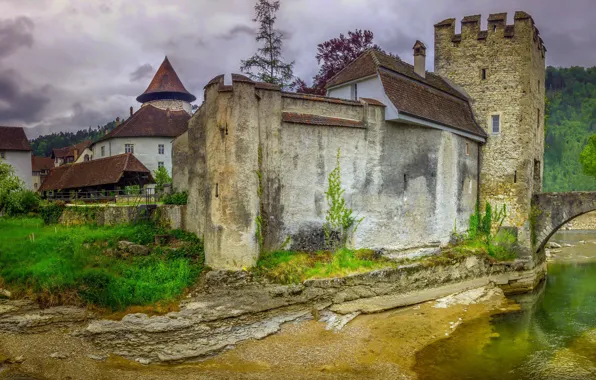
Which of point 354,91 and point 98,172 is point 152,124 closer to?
point 98,172

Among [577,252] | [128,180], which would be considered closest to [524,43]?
[577,252]

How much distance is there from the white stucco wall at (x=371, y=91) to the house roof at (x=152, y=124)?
16.2 metres

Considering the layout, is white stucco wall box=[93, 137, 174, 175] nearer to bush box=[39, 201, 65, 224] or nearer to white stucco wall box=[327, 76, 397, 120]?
bush box=[39, 201, 65, 224]

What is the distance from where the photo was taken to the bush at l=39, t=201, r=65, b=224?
814 inches

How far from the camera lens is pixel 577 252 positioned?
3319cm

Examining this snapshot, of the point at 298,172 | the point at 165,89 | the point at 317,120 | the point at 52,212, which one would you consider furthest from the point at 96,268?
the point at 165,89

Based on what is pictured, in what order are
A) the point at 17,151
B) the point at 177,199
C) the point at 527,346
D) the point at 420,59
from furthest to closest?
the point at 17,151, the point at 420,59, the point at 177,199, the point at 527,346

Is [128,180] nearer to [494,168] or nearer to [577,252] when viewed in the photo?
[494,168]

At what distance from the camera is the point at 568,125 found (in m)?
99.8

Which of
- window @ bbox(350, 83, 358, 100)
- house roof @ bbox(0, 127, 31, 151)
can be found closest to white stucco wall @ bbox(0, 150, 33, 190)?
house roof @ bbox(0, 127, 31, 151)

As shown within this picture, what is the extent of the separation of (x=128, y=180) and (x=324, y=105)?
527 inches

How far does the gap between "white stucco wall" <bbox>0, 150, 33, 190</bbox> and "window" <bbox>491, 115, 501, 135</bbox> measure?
36.0 m

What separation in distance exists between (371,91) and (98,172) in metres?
16.4

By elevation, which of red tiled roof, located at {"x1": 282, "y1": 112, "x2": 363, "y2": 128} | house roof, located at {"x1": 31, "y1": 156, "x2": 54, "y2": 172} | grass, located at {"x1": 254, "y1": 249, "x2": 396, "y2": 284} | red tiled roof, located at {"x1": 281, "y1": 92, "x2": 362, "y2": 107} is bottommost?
grass, located at {"x1": 254, "y1": 249, "x2": 396, "y2": 284}
